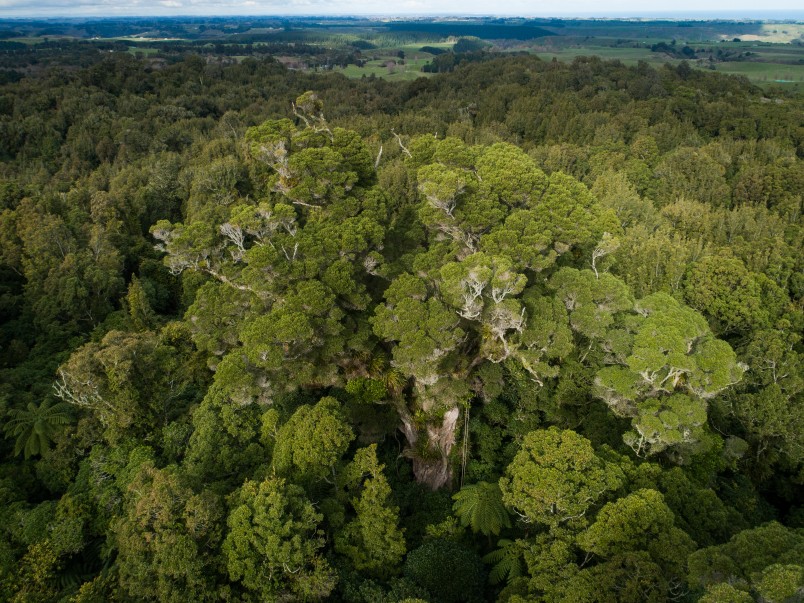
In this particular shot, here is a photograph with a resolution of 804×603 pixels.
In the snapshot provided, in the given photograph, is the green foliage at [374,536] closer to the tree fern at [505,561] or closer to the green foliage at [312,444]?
the green foliage at [312,444]

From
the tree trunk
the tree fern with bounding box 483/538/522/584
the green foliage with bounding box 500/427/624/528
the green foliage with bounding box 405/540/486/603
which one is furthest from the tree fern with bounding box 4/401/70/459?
the green foliage with bounding box 500/427/624/528

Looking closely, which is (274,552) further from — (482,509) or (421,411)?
(421,411)

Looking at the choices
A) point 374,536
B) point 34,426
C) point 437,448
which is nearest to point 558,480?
point 374,536

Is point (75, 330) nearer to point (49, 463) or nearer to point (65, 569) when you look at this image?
point (49, 463)

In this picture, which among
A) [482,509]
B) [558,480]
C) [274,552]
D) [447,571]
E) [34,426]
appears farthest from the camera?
[34,426]

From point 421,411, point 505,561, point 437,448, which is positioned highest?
point 421,411

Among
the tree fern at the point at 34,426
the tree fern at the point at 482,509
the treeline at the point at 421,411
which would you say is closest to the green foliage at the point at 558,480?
the treeline at the point at 421,411

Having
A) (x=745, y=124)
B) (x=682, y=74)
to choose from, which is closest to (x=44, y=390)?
(x=745, y=124)
